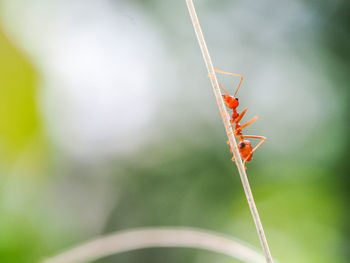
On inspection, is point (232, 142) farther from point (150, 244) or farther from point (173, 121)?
point (173, 121)

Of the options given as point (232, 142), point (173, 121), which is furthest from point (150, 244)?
point (173, 121)

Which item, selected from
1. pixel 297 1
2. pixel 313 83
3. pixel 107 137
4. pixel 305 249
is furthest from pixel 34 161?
pixel 297 1

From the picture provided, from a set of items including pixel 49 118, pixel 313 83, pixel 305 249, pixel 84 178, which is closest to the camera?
pixel 305 249

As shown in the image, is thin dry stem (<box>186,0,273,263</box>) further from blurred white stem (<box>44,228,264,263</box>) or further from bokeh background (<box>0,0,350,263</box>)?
bokeh background (<box>0,0,350,263</box>)

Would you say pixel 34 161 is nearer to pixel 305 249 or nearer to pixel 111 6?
pixel 111 6

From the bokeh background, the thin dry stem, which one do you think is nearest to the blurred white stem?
the thin dry stem
